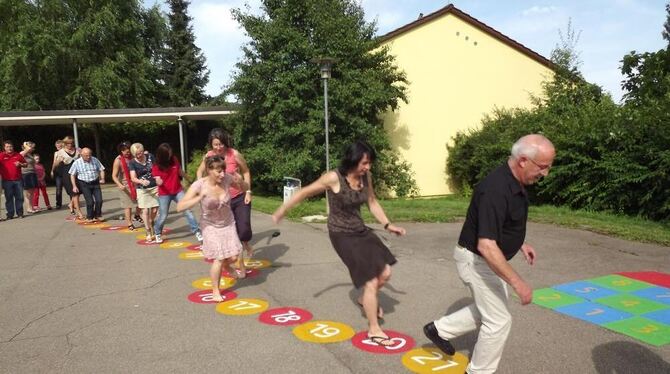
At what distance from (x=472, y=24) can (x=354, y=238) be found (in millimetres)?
18654

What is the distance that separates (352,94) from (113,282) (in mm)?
10596

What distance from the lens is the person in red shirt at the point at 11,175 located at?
1148 centimetres

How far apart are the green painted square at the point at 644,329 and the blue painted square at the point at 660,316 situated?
93 millimetres

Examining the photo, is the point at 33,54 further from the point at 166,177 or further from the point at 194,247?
the point at 194,247

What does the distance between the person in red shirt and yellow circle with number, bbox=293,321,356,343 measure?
10.2 metres

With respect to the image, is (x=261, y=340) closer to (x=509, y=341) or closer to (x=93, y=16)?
(x=509, y=341)

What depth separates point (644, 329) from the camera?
4.40 meters

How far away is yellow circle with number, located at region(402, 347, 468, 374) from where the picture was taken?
367 cm

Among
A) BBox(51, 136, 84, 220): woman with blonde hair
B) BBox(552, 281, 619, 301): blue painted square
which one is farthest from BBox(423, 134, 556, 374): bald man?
BBox(51, 136, 84, 220): woman with blonde hair

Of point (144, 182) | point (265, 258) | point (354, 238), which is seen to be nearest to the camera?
point (354, 238)

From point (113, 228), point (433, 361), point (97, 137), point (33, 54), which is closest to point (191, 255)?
point (113, 228)

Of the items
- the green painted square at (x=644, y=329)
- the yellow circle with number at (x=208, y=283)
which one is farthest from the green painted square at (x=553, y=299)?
the yellow circle with number at (x=208, y=283)

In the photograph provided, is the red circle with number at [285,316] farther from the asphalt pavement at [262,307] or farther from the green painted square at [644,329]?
the green painted square at [644,329]

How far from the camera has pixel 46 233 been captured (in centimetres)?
973
